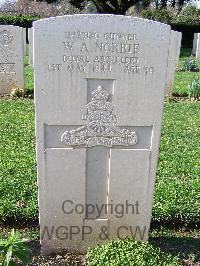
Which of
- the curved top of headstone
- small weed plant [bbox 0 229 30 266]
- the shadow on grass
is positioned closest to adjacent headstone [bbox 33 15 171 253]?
the curved top of headstone

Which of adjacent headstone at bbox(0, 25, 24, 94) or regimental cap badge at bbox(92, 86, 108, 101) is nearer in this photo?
regimental cap badge at bbox(92, 86, 108, 101)

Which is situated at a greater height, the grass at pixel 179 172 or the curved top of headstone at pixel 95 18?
the curved top of headstone at pixel 95 18

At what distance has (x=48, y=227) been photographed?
3.26 metres

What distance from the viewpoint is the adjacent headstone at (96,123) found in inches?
110

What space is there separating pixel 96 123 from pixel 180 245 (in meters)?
1.44

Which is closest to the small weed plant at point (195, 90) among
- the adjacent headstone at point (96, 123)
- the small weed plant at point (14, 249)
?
the adjacent headstone at point (96, 123)

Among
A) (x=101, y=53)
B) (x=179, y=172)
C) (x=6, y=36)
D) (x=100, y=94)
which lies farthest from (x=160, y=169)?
(x=6, y=36)

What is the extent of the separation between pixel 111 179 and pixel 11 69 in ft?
22.9

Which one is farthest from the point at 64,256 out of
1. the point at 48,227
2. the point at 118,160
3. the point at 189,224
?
the point at 189,224

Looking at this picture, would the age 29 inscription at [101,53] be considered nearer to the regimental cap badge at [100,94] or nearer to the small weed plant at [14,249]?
the regimental cap badge at [100,94]

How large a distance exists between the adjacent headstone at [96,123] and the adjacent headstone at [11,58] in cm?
677

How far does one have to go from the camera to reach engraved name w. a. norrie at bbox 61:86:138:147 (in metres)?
2.92

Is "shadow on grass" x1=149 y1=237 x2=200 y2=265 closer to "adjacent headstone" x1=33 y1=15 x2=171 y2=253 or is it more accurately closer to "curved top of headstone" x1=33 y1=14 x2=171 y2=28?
"adjacent headstone" x1=33 y1=15 x2=171 y2=253

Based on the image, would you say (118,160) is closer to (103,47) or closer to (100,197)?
(100,197)
